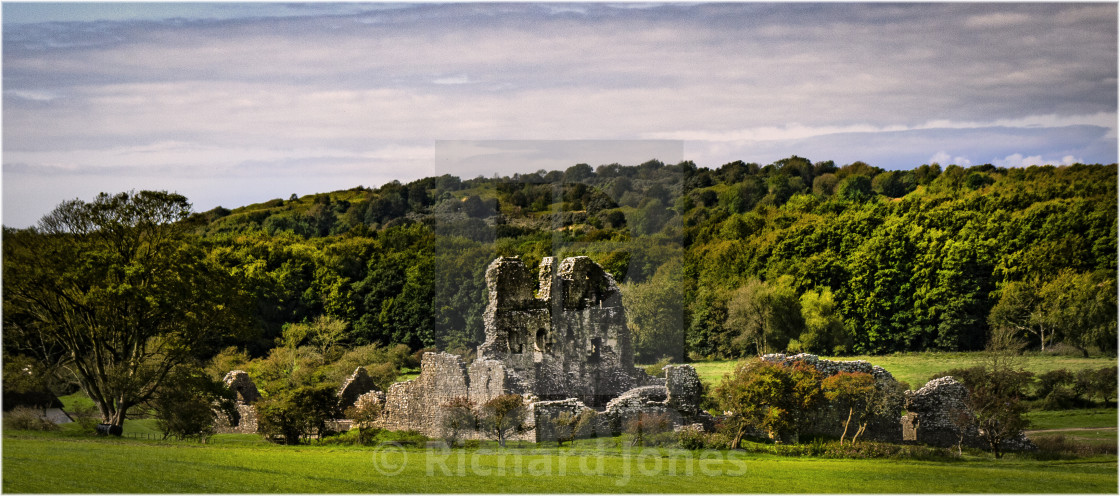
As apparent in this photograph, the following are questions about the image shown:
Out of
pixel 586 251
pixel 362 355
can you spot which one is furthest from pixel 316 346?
pixel 586 251

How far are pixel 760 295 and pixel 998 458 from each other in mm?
17001

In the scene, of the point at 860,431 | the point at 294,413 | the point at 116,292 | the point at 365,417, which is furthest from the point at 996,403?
the point at 116,292

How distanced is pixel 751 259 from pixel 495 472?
1079 inches

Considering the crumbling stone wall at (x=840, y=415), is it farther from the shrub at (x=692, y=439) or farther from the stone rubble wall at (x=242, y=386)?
the stone rubble wall at (x=242, y=386)

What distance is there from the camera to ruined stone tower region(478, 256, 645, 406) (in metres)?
28.5

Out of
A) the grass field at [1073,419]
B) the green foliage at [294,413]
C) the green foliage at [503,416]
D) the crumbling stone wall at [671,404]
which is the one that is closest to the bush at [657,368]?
the crumbling stone wall at [671,404]

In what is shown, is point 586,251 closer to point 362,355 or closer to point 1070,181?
point 362,355

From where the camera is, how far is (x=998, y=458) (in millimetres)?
22141

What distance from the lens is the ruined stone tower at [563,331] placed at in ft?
93.5

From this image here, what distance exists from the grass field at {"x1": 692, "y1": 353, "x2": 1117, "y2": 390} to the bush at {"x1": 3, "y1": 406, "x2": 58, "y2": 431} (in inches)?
684

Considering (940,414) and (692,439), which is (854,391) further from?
(692,439)

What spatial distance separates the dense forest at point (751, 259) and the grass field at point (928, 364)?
1.02 metres

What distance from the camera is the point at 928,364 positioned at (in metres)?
34.4

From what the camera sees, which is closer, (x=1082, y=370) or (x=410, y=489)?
(x=410, y=489)
